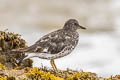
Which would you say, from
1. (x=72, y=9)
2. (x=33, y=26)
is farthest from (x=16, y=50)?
(x=72, y=9)

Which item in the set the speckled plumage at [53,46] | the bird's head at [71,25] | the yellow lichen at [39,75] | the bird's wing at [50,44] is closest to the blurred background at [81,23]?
the bird's head at [71,25]

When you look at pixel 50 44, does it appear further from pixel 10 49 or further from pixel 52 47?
pixel 10 49

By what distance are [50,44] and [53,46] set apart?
74 mm

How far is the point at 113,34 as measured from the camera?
25703 mm

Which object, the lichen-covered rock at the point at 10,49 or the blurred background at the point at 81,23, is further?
the blurred background at the point at 81,23

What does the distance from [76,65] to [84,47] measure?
2.71m

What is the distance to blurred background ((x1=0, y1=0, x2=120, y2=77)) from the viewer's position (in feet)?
66.9

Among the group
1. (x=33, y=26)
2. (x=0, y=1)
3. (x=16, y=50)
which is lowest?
(x=16, y=50)

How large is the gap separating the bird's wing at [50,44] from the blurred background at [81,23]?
5228 millimetres

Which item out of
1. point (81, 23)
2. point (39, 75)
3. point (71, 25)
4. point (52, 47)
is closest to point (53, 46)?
point (52, 47)

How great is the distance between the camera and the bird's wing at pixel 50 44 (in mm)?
11953

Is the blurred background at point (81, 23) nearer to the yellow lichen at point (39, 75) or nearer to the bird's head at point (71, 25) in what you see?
the bird's head at point (71, 25)

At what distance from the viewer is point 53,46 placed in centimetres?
1223

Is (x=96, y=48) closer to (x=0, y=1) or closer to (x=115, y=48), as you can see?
(x=115, y=48)
